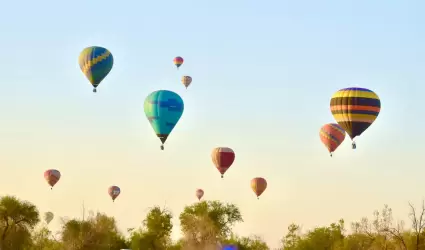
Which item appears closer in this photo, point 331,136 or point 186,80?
point 331,136

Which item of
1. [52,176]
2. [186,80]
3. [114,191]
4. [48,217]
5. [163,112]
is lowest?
[163,112]

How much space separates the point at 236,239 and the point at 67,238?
25962 millimetres

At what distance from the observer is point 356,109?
91.2 metres

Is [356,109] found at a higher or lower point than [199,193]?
lower

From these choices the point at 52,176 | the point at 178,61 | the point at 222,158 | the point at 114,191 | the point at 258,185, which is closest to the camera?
the point at 222,158

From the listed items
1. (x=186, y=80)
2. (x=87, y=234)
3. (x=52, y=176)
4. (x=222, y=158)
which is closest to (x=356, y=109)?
(x=222, y=158)

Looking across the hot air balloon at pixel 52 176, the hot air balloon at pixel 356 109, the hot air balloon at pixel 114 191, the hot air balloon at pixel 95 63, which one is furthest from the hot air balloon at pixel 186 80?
the hot air balloon at pixel 356 109

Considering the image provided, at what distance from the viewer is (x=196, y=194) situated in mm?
150625

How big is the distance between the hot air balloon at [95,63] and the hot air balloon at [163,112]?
21.7ft

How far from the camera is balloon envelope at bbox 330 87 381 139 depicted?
3590 inches

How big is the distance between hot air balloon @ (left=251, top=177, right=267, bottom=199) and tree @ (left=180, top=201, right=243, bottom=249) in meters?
8.00

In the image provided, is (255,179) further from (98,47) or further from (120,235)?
A: (98,47)

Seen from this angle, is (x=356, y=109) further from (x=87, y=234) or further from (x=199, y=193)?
(x=199, y=193)

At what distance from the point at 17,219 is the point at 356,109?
42.1 metres
